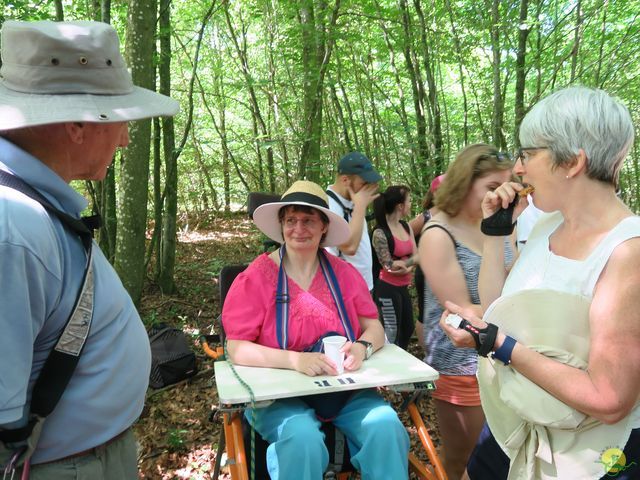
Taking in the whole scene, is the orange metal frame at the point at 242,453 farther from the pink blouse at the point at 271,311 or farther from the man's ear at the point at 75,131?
the man's ear at the point at 75,131

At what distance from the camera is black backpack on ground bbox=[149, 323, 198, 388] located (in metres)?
3.79

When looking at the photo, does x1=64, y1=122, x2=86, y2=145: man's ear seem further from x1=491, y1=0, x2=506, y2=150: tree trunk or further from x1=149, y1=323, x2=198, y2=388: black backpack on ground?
x1=491, y1=0, x2=506, y2=150: tree trunk

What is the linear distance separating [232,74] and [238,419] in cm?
1020

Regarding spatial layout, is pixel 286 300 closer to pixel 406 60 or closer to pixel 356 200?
pixel 356 200

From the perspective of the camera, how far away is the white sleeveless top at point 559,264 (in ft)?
3.84

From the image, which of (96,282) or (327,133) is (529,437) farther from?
(327,133)

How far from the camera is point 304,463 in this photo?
175cm

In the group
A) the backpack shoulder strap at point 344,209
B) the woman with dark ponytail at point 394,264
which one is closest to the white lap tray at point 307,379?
the backpack shoulder strap at point 344,209

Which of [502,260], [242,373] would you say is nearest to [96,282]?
[242,373]

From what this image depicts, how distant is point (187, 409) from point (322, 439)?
2184mm

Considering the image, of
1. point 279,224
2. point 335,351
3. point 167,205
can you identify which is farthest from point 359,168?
point 167,205

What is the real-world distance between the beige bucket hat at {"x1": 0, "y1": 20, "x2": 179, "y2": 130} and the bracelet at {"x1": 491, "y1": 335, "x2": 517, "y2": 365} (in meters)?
1.22

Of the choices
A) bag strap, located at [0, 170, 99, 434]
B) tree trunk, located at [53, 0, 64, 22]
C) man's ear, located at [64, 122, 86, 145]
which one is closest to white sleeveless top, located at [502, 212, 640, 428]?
bag strap, located at [0, 170, 99, 434]

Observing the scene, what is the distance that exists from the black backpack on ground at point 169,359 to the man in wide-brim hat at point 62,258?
104 inches
